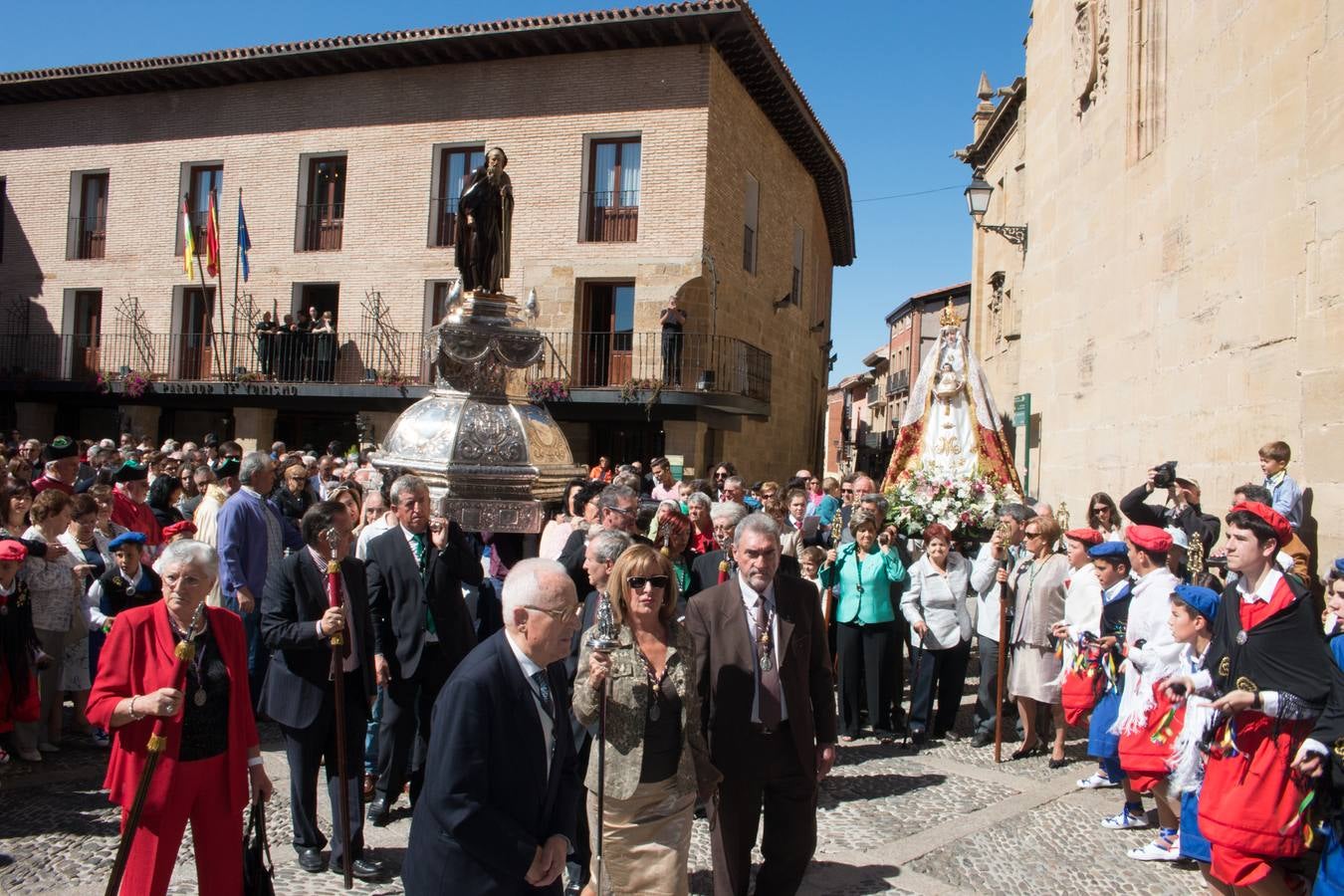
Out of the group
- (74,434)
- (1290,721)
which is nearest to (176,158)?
(74,434)

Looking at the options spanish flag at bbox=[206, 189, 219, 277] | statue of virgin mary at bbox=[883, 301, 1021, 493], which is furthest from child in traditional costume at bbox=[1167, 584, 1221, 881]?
spanish flag at bbox=[206, 189, 219, 277]

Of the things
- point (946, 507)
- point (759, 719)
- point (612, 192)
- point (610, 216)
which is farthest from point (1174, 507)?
point (612, 192)

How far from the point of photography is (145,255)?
22594mm

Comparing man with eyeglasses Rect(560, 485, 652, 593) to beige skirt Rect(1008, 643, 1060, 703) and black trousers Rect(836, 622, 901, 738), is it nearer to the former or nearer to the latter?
black trousers Rect(836, 622, 901, 738)

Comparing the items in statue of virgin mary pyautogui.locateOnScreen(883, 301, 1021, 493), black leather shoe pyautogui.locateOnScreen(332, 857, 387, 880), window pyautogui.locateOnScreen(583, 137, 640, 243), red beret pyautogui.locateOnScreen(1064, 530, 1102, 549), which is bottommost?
black leather shoe pyautogui.locateOnScreen(332, 857, 387, 880)

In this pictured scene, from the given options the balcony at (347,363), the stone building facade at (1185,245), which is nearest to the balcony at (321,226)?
the balcony at (347,363)

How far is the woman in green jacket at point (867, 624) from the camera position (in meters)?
7.47

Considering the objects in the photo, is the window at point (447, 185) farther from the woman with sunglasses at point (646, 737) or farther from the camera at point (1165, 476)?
the woman with sunglasses at point (646, 737)

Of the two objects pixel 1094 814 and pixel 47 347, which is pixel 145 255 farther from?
pixel 1094 814

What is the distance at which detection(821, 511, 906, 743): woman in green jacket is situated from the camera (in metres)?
7.47

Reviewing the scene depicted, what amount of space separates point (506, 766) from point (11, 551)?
13.9 feet

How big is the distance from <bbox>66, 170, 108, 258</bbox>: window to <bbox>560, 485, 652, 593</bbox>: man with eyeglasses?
874 inches

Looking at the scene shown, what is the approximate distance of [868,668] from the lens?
7551 mm

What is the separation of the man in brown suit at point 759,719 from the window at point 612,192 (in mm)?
15850
